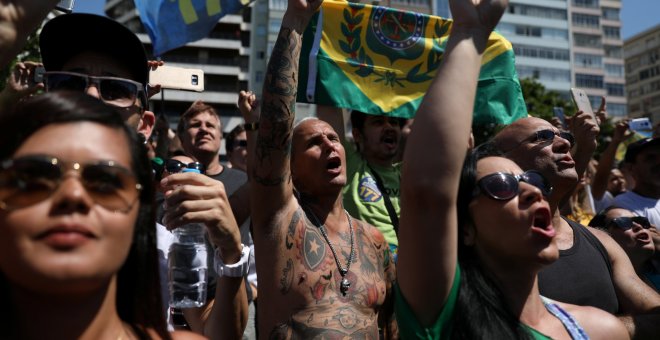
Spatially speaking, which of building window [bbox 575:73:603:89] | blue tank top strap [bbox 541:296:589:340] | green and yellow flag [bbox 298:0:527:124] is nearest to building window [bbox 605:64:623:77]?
building window [bbox 575:73:603:89]

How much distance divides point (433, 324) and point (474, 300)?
251mm

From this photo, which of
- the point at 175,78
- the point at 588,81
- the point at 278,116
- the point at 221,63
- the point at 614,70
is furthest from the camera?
the point at 614,70

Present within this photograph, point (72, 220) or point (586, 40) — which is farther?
point (586, 40)

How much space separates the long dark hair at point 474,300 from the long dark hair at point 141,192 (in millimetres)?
1035

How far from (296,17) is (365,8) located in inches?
129

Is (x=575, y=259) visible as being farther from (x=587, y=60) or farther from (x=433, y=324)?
(x=587, y=60)

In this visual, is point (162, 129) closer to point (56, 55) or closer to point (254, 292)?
point (254, 292)

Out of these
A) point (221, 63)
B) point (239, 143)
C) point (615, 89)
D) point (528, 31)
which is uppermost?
point (528, 31)

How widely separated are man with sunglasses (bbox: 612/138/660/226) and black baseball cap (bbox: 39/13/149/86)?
15.3ft

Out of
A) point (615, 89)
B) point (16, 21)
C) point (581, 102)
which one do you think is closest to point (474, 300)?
point (16, 21)

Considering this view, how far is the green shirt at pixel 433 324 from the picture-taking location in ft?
6.91

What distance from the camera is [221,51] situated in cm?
6444

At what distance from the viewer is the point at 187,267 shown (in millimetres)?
2891

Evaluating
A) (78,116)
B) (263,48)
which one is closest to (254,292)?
(78,116)
